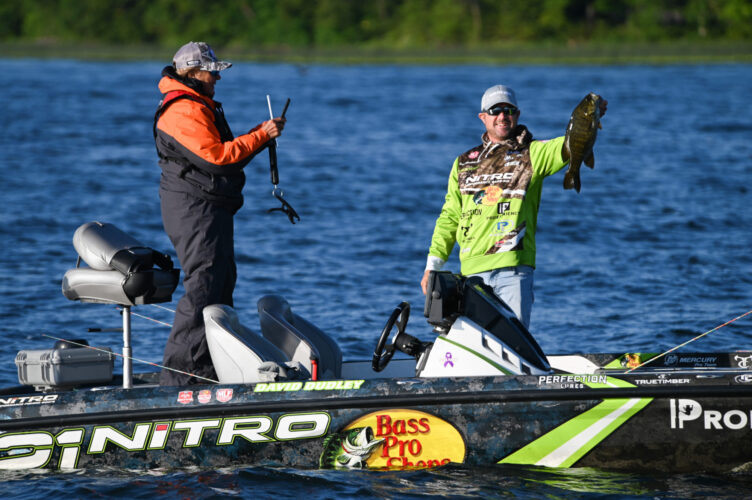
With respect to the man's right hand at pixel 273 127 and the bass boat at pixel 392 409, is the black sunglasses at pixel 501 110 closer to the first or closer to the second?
the bass boat at pixel 392 409

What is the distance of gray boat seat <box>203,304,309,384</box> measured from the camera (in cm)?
554

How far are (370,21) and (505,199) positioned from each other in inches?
2700

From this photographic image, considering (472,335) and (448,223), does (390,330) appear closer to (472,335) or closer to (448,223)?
(472,335)

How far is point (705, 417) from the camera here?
504cm

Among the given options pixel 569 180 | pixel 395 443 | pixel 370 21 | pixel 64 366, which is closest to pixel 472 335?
pixel 395 443

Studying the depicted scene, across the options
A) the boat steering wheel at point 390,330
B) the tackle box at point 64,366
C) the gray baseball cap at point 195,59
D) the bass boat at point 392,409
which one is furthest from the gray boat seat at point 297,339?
the gray baseball cap at point 195,59

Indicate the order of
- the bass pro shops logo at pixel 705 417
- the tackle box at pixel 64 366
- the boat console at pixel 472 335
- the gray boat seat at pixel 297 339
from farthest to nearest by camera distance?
the tackle box at pixel 64 366
the gray boat seat at pixel 297 339
the boat console at pixel 472 335
the bass pro shops logo at pixel 705 417

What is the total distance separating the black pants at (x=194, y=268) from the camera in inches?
224

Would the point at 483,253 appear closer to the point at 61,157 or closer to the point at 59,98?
the point at 61,157

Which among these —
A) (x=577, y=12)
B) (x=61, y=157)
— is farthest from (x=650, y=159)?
(x=577, y=12)

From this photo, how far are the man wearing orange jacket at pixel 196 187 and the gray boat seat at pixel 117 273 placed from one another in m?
0.15

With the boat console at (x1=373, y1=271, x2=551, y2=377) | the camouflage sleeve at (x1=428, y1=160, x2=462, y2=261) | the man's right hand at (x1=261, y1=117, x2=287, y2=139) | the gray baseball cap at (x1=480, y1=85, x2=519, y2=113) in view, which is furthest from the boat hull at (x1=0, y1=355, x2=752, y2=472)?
the gray baseball cap at (x1=480, y1=85, x2=519, y2=113)

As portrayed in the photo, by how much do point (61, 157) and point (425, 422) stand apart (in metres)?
18.2

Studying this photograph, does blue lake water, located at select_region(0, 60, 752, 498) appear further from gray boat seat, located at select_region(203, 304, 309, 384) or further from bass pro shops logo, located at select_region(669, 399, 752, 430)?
gray boat seat, located at select_region(203, 304, 309, 384)
